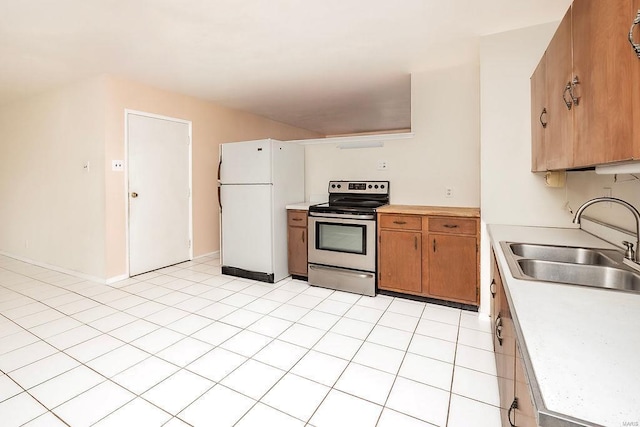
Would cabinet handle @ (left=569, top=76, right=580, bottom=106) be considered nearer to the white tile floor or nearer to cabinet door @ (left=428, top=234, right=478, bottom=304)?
the white tile floor

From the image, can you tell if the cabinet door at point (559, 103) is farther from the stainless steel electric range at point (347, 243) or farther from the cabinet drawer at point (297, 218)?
the cabinet drawer at point (297, 218)

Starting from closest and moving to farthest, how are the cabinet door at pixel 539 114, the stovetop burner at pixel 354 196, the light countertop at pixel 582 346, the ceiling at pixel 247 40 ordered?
the light countertop at pixel 582 346, the cabinet door at pixel 539 114, the ceiling at pixel 247 40, the stovetop burner at pixel 354 196

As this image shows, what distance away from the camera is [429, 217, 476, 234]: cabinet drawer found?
281 cm

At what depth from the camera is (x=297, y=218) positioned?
379 cm

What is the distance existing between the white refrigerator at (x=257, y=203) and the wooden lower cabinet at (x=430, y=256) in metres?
1.24

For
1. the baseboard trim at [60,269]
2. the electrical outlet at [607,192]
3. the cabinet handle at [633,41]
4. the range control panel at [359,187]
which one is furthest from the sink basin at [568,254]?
the baseboard trim at [60,269]

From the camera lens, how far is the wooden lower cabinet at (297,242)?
3761mm

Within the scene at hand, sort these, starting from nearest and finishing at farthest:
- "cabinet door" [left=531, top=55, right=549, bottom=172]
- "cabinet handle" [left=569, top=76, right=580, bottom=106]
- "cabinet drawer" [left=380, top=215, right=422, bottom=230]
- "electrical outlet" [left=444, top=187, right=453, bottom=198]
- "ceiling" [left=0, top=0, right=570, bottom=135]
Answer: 1. "cabinet handle" [left=569, top=76, right=580, bottom=106]
2. "cabinet door" [left=531, top=55, right=549, bottom=172]
3. "ceiling" [left=0, top=0, right=570, bottom=135]
4. "cabinet drawer" [left=380, top=215, right=422, bottom=230]
5. "electrical outlet" [left=444, top=187, right=453, bottom=198]

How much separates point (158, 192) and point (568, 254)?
14.1 feet

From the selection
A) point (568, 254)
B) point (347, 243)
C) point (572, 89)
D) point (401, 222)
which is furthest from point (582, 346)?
point (347, 243)

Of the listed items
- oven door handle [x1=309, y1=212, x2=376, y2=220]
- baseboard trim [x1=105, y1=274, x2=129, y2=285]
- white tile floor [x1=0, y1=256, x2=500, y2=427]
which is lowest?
white tile floor [x1=0, y1=256, x2=500, y2=427]

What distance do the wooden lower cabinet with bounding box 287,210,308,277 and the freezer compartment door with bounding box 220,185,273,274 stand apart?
29 cm

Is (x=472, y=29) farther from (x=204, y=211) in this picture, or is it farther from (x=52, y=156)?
(x=52, y=156)

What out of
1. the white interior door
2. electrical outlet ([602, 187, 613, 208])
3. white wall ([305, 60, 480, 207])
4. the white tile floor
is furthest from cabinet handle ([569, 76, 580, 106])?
the white interior door
